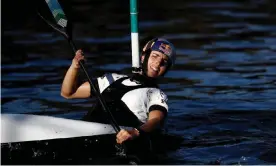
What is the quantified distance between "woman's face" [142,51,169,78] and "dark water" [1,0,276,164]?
1.03 meters

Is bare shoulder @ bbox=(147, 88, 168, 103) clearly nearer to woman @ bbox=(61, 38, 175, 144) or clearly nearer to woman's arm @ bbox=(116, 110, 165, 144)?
woman @ bbox=(61, 38, 175, 144)

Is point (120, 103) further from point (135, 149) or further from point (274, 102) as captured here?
point (274, 102)

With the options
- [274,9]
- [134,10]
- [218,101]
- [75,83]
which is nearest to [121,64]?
[218,101]

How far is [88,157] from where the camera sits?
28.2 feet

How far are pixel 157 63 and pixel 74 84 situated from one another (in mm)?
999

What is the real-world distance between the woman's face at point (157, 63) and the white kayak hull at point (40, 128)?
89 centimetres

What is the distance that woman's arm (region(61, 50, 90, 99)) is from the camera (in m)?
8.70

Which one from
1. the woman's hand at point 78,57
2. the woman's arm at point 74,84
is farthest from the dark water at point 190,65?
the woman's hand at point 78,57

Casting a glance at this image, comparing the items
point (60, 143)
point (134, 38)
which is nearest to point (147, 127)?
point (60, 143)

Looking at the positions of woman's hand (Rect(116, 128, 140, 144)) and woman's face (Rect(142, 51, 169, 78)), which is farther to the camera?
woman's face (Rect(142, 51, 169, 78))

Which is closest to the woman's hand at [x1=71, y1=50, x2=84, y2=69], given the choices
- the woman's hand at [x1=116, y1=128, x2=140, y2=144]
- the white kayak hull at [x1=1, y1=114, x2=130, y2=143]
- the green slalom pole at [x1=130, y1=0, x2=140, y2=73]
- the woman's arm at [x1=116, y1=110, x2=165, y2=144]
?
the white kayak hull at [x1=1, y1=114, x2=130, y2=143]

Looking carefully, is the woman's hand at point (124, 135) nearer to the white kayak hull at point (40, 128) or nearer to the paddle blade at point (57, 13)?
the white kayak hull at point (40, 128)

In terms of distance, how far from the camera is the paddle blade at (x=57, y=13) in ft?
31.2

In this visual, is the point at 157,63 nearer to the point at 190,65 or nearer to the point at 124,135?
the point at 124,135
